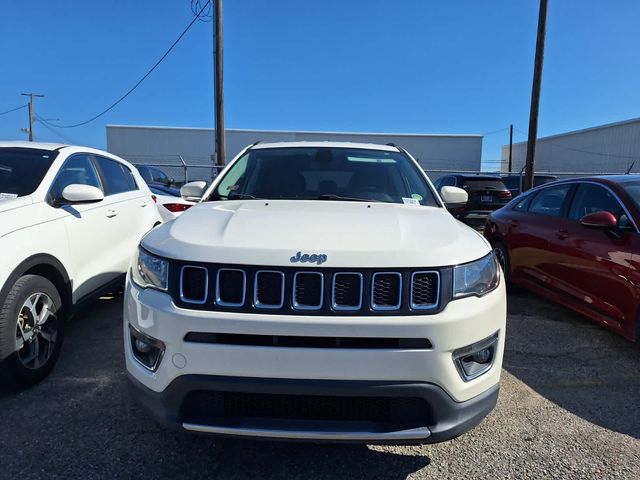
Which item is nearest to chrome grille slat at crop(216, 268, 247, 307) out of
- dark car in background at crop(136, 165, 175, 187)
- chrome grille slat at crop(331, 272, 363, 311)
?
chrome grille slat at crop(331, 272, 363, 311)

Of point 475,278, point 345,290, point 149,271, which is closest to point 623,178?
point 475,278

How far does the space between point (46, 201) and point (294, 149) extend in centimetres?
191

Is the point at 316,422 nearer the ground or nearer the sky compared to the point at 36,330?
nearer the sky

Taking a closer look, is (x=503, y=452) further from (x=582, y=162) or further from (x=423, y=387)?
(x=582, y=162)

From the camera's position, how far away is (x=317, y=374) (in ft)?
6.41

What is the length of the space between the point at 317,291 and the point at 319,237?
0.96ft

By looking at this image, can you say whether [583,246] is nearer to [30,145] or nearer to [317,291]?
[317,291]

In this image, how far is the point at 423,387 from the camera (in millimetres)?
1964

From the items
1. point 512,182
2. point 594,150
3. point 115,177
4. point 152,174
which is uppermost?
point 115,177

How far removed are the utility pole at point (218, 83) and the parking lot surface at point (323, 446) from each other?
31.9ft

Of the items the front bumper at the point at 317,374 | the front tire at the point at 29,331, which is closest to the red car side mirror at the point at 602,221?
the front bumper at the point at 317,374

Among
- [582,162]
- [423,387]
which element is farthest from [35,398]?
[582,162]

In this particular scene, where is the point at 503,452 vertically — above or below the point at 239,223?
below

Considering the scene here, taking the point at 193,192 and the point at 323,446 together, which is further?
the point at 193,192
